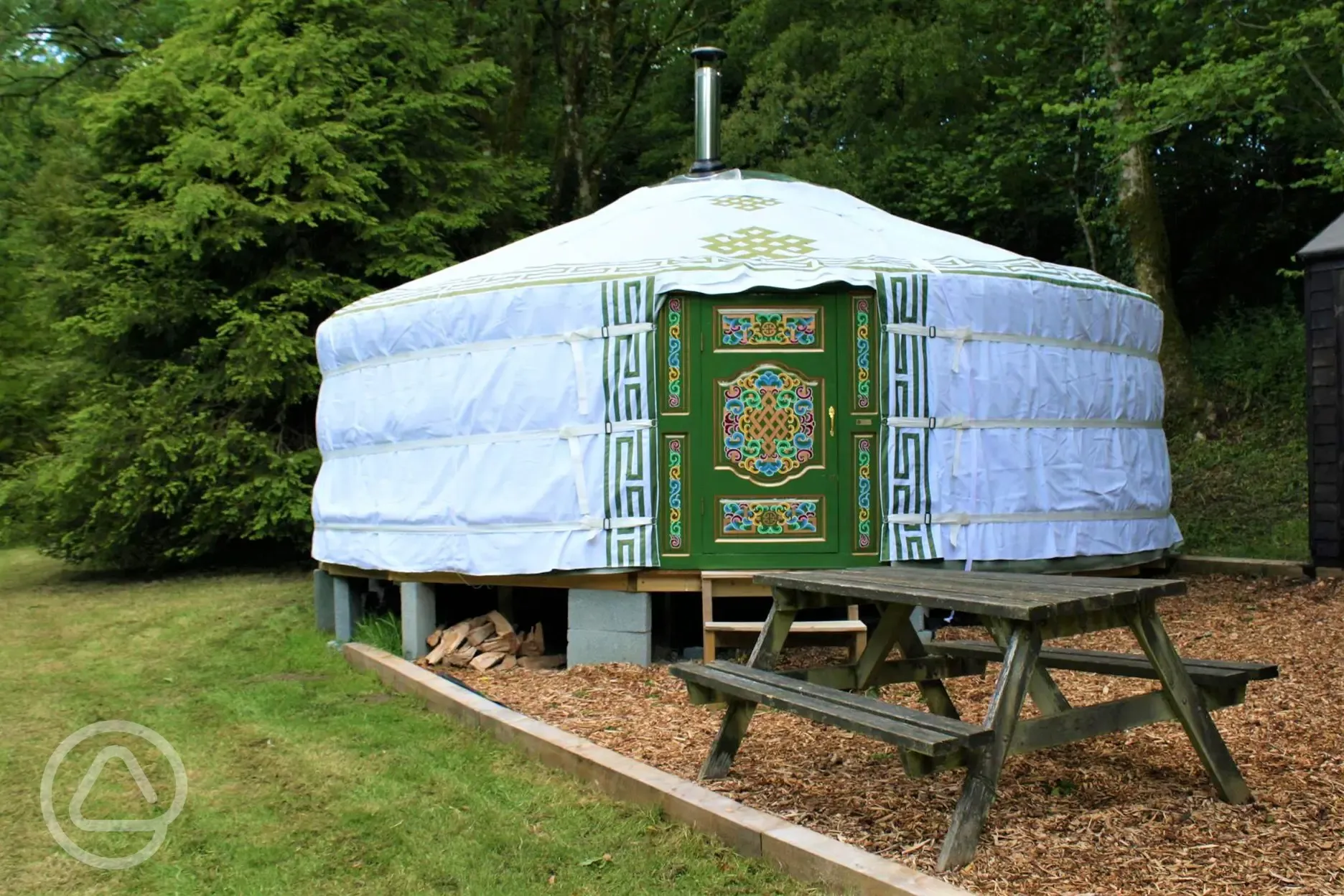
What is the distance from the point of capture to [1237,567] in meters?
7.54

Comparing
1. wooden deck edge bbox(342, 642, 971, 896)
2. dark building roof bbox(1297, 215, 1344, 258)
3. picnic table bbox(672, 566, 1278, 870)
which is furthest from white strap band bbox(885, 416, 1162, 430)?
wooden deck edge bbox(342, 642, 971, 896)

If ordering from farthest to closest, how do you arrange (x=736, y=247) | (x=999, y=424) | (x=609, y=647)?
(x=736, y=247) → (x=999, y=424) → (x=609, y=647)

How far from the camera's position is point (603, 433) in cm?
563

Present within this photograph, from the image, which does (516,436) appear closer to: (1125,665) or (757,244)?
(757,244)

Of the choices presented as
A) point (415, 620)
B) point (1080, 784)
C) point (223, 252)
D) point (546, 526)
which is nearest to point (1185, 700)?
point (1080, 784)

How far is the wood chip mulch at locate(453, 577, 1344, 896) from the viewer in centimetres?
265

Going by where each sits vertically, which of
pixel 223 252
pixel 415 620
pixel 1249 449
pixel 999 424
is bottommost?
pixel 415 620

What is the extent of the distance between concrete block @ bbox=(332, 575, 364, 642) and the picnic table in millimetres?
3933

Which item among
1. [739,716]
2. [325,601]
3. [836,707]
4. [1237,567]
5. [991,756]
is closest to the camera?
[991,756]

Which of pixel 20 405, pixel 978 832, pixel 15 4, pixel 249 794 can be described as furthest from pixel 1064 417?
pixel 20 405

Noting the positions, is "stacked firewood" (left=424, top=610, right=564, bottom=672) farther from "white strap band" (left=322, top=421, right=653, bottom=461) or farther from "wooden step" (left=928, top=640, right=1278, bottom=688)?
"wooden step" (left=928, top=640, right=1278, bottom=688)

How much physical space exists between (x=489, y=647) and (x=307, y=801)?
2226mm

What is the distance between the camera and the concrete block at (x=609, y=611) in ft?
18.3

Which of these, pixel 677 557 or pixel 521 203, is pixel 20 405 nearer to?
pixel 521 203
